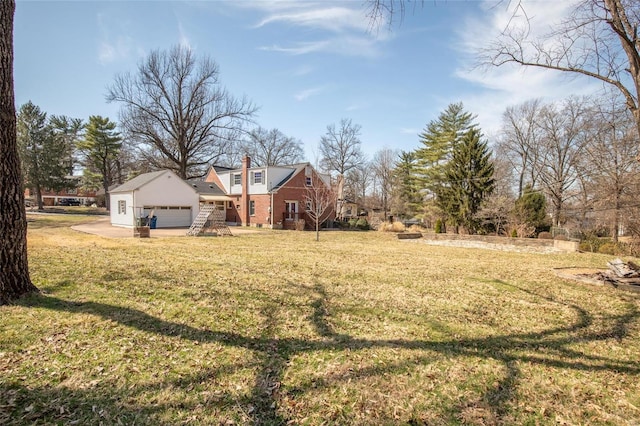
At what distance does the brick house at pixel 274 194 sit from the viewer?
85.6 feet

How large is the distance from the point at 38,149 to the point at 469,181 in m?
44.2

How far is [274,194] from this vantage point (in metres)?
25.8

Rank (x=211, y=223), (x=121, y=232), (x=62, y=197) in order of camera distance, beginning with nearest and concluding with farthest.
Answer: (x=211, y=223) < (x=121, y=232) < (x=62, y=197)

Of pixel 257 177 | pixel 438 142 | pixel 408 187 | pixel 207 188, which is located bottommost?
pixel 207 188

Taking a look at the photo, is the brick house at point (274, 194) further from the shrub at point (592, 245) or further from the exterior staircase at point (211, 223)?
the shrub at point (592, 245)

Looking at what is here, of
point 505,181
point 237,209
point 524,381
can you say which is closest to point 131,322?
point 524,381

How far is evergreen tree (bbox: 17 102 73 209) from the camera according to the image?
116ft

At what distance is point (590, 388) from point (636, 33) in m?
5.06

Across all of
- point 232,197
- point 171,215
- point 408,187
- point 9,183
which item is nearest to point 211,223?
point 171,215

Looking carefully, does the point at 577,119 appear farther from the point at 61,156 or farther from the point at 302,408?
the point at 61,156

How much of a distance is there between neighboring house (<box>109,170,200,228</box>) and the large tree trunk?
1821 cm

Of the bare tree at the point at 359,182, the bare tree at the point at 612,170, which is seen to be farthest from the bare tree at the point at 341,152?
the bare tree at the point at 612,170

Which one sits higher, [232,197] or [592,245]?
[232,197]

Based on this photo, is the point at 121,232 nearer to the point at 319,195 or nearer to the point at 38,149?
the point at 319,195
